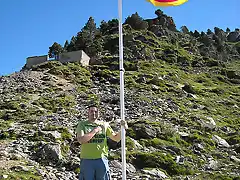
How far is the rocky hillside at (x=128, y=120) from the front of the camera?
53.5ft

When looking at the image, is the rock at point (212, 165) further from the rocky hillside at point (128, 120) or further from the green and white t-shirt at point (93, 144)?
the green and white t-shirt at point (93, 144)

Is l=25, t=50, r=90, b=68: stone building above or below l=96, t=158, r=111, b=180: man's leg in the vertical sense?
above

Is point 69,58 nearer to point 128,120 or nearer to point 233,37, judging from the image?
point 128,120

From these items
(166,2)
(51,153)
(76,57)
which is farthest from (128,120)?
(76,57)

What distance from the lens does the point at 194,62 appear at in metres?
77.9

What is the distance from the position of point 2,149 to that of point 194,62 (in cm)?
6528

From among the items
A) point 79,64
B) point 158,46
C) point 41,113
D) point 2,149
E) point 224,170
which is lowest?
point 224,170

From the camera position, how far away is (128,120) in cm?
2602

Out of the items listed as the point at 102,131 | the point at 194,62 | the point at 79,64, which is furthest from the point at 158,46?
the point at 102,131

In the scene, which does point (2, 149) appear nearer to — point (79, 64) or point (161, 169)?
point (161, 169)

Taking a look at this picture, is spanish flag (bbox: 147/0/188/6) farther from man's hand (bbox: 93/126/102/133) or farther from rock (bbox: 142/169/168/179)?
rock (bbox: 142/169/168/179)

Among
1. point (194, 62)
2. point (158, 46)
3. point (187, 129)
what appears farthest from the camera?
A: point (158, 46)

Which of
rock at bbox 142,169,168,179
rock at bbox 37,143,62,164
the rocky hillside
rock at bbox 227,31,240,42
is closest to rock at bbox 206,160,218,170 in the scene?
the rocky hillside

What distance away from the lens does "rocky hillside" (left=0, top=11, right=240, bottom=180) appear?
53.5 feet
